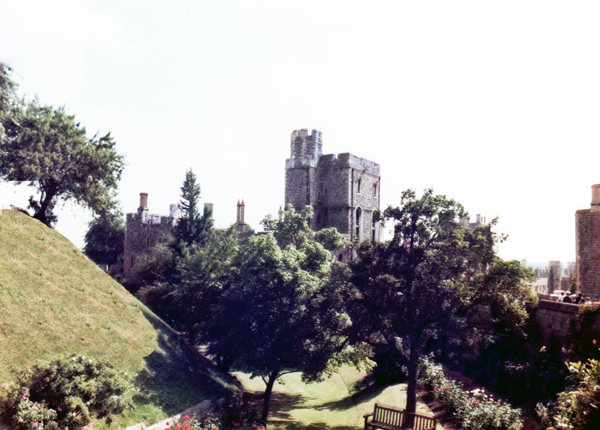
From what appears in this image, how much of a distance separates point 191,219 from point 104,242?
28.8m

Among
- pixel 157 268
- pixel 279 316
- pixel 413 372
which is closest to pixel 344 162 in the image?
pixel 157 268

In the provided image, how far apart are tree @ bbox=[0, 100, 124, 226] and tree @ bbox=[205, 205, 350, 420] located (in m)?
14.5

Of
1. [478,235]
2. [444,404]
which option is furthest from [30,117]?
[444,404]

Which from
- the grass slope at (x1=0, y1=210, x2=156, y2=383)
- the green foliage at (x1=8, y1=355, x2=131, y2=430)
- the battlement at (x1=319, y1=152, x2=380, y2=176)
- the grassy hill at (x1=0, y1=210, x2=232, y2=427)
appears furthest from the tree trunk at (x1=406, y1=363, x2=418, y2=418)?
the battlement at (x1=319, y1=152, x2=380, y2=176)

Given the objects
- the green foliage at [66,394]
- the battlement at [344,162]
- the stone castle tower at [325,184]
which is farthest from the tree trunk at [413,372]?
the battlement at [344,162]

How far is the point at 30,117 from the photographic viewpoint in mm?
24188

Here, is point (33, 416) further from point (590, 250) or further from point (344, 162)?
point (344, 162)

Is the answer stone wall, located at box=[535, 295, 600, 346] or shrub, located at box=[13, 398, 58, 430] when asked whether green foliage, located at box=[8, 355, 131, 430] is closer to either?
shrub, located at box=[13, 398, 58, 430]

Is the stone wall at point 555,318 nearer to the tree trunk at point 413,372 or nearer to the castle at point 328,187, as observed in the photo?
the tree trunk at point 413,372

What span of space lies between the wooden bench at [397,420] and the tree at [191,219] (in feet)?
63.0

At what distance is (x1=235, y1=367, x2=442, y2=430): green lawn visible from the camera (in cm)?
1759

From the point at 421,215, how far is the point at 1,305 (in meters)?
15.7

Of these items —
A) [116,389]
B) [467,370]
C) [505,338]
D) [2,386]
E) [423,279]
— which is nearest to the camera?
[2,386]

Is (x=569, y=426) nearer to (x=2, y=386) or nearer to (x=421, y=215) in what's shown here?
(x=421, y=215)
